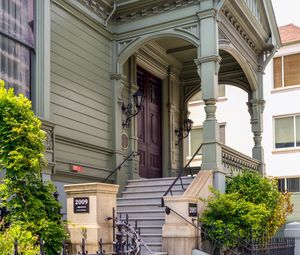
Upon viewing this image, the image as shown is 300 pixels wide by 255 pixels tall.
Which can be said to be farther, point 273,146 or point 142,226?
point 273,146

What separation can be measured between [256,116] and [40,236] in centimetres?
1014

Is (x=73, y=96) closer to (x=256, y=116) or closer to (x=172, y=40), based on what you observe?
(x=172, y=40)

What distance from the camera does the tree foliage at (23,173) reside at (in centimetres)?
636

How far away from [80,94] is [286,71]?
50.0 feet

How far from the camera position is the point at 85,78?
37.9 feet

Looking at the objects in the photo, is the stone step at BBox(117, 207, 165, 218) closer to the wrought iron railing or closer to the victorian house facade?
the victorian house facade

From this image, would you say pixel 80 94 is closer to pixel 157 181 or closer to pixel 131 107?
pixel 131 107

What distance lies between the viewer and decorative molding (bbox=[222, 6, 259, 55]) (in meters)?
12.4

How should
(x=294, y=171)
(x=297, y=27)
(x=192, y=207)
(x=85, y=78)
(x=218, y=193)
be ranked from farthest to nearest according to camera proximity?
(x=297, y=27)
(x=294, y=171)
(x=85, y=78)
(x=218, y=193)
(x=192, y=207)

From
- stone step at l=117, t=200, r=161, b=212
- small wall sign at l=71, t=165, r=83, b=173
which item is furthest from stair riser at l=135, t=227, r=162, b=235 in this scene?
small wall sign at l=71, t=165, r=83, b=173

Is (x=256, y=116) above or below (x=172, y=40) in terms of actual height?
below

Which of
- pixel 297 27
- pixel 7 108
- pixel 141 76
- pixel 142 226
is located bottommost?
pixel 142 226

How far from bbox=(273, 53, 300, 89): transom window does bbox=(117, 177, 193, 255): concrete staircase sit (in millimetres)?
13693

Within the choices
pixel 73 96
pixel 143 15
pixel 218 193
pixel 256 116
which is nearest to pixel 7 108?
pixel 73 96
